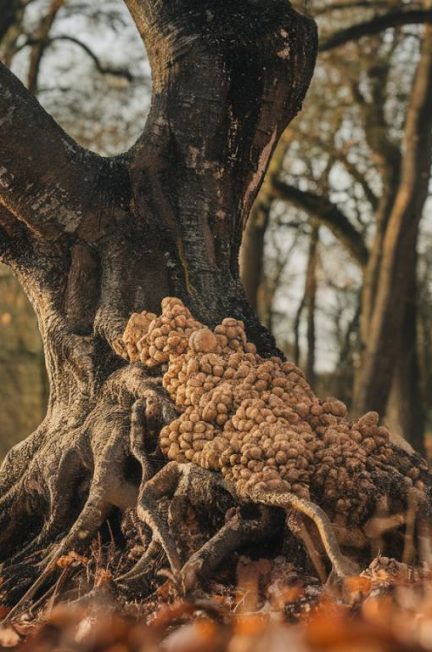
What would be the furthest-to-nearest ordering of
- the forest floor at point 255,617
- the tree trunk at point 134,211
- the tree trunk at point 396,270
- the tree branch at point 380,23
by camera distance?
the tree branch at point 380,23
the tree trunk at point 396,270
the tree trunk at point 134,211
the forest floor at point 255,617

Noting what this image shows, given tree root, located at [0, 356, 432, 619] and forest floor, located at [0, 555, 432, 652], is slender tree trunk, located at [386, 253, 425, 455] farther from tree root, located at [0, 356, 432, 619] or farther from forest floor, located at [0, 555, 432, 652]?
forest floor, located at [0, 555, 432, 652]

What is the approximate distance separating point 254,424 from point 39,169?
6.29 ft

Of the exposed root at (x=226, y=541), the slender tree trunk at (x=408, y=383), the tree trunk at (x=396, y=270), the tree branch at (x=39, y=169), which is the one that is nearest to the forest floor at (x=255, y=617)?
the exposed root at (x=226, y=541)

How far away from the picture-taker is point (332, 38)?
13.8m

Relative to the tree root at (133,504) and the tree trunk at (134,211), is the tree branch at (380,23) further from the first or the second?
the tree root at (133,504)

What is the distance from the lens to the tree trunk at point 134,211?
482cm

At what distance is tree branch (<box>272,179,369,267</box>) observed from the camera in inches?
659

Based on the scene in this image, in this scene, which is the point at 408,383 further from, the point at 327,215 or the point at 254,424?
the point at 254,424

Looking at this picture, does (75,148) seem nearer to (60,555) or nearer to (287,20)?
(287,20)

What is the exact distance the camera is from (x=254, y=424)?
3.90 meters

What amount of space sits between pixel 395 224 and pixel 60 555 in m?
10.3

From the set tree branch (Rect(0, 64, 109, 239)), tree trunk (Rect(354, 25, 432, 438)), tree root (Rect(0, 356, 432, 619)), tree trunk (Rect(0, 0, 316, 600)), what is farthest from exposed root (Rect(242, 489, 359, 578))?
tree trunk (Rect(354, 25, 432, 438))

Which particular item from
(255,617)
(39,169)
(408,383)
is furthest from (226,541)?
(408,383)

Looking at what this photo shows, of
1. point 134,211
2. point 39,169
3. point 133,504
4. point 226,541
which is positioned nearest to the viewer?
point 226,541
